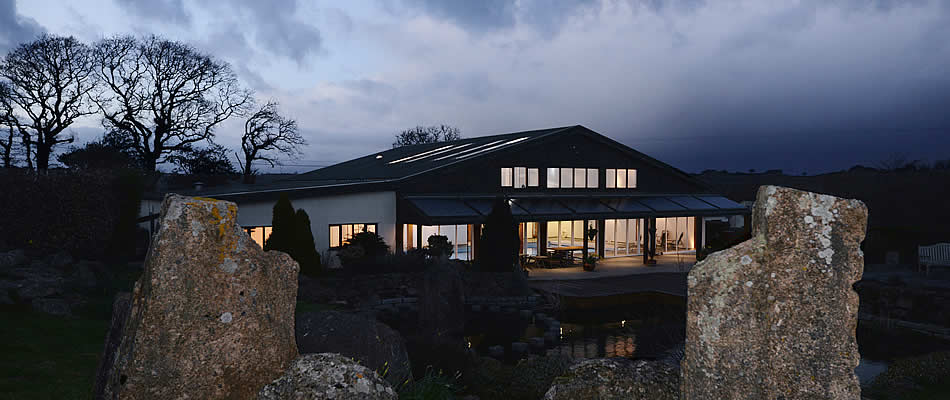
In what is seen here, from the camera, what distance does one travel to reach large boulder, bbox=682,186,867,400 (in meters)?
3.58

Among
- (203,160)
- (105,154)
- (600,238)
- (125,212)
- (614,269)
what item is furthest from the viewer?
(203,160)

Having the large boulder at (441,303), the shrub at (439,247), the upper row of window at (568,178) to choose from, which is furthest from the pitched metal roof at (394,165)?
the large boulder at (441,303)

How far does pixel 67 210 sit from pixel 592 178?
21.0 meters

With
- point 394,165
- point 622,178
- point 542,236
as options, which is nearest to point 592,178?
point 622,178

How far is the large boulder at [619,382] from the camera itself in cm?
431

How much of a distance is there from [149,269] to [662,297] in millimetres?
17801

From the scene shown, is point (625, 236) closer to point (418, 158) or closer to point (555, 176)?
point (555, 176)

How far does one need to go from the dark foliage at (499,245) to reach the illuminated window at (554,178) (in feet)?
24.9

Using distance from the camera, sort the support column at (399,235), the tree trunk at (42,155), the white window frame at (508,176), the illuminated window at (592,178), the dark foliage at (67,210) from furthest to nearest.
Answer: the tree trunk at (42,155), the illuminated window at (592,178), the white window frame at (508,176), the support column at (399,235), the dark foliage at (67,210)

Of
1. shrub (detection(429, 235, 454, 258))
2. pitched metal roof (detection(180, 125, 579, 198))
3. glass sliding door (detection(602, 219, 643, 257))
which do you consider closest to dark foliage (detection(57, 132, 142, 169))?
pitched metal roof (detection(180, 125, 579, 198))

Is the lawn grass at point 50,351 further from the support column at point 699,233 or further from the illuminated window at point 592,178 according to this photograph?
the support column at point 699,233

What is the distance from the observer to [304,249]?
63.5 ft

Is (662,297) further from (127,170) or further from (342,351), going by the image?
(127,170)

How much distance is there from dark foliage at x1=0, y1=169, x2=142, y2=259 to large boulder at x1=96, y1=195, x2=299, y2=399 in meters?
16.0
